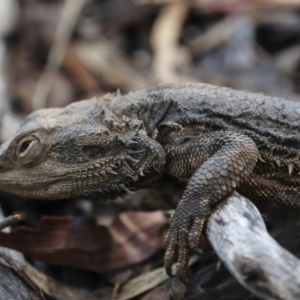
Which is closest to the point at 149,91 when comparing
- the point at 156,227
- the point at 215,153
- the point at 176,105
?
the point at 176,105

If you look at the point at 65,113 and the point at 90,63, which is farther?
the point at 90,63

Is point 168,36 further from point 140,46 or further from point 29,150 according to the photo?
point 29,150

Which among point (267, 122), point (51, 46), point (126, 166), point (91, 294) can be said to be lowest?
point (91, 294)

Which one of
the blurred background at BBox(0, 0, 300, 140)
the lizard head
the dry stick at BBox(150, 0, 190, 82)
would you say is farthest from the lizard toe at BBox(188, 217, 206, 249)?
the dry stick at BBox(150, 0, 190, 82)

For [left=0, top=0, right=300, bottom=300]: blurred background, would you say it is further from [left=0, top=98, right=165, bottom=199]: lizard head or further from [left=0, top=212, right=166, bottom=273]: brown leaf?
[left=0, top=212, right=166, bottom=273]: brown leaf

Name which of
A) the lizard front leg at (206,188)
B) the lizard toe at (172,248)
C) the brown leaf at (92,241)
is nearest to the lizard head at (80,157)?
the brown leaf at (92,241)

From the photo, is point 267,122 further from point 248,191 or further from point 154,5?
point 154,5

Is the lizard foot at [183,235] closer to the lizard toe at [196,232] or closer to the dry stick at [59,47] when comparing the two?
the lizard toe at [196,232]

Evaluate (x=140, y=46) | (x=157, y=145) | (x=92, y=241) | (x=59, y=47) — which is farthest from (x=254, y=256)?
(x=140, y=46)
